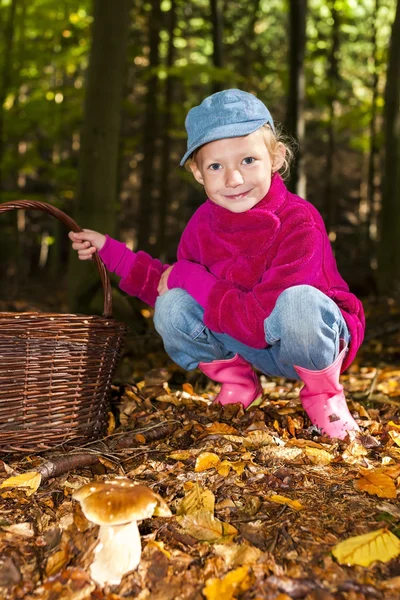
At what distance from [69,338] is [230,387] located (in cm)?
93

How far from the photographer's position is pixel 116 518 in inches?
59.8

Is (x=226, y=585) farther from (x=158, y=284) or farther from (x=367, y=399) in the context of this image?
(x=367, y=399)

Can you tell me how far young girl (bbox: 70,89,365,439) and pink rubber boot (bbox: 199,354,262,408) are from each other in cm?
12

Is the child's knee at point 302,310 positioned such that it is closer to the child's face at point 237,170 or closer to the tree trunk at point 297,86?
the child's face at point 237,170

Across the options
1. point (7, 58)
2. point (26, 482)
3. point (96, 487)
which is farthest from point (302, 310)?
point (7, 58)

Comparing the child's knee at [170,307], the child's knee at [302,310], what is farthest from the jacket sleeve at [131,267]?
the child's knee at [302,310]

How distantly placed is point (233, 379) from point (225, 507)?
1042 millimetres

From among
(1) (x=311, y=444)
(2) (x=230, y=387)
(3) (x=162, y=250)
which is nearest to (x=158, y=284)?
(2) (x=230, y=387)

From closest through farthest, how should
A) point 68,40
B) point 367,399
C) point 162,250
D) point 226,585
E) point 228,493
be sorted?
point 226,585, point 228,493, point 367,399, point 68,40, point 162,250

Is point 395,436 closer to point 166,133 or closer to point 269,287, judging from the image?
point 269,287

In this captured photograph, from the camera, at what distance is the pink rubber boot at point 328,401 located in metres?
2.55

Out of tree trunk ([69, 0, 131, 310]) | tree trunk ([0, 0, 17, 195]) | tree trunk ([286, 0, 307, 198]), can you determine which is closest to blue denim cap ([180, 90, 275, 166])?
tree trunk ([69, 0, 131, 310])

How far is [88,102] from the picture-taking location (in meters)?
5.40

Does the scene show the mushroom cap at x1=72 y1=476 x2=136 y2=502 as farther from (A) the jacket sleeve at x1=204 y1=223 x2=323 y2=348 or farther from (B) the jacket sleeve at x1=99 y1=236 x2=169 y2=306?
(B) the jacket sleeve at x1=99 y1=236 x2=169 y2=306
